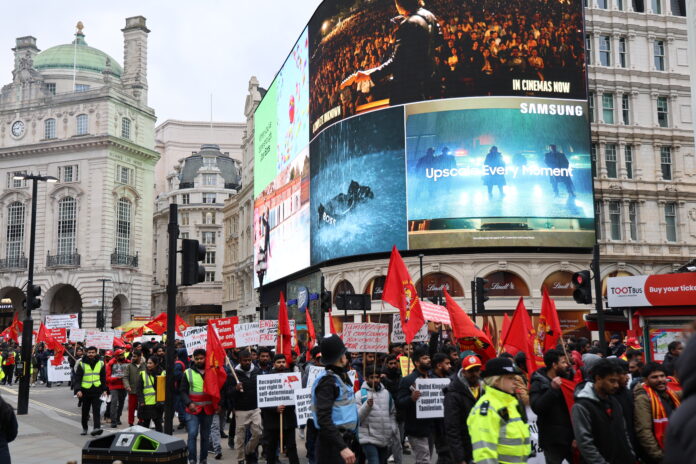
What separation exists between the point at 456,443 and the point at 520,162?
1417 inches

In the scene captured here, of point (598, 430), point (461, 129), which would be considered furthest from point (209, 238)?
point (598, 430)

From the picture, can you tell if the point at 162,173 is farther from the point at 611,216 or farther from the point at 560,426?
the point at 560,426

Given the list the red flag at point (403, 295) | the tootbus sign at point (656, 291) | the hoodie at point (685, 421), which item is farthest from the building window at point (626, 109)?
the hoodie at point (685, 421)

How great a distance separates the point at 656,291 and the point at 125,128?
6054 cm

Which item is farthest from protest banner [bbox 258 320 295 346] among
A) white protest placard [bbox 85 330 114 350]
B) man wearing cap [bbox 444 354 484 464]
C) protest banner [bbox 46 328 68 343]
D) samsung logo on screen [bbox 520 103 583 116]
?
samsung logo on screen [bbox 520 103 583 116]

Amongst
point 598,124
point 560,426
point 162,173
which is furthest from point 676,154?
point 162,173

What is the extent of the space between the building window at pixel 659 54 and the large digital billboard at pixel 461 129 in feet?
18.4

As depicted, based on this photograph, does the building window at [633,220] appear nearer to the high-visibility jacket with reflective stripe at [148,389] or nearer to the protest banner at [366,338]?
the protest banner at [366,338]

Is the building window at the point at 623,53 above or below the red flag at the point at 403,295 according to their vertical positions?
above

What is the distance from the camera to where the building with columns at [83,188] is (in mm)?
70250

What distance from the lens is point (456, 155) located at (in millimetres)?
42188

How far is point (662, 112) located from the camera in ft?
150

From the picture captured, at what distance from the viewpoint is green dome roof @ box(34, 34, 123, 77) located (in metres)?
82.6

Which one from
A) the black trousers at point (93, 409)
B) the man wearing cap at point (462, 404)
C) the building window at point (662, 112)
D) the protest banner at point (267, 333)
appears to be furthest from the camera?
the building window at point (662, 112)
